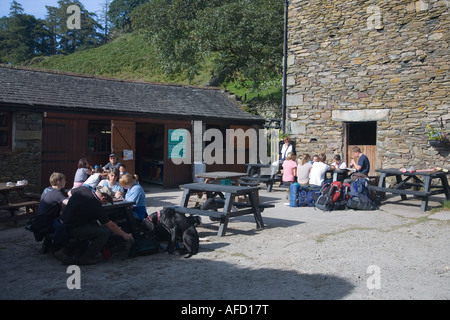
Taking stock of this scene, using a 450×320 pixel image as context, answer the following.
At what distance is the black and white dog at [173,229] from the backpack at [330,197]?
403 centimetres

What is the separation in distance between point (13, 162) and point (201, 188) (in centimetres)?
651

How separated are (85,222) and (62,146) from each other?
297 inches

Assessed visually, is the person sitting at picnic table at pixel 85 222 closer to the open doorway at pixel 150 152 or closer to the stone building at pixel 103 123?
the stone building at pixel 103 123

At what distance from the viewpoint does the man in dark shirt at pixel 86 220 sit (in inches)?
204

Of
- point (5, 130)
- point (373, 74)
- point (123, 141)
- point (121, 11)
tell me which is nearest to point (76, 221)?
point (5, 130)

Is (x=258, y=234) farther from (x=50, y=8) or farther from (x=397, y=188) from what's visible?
(x=50, y=8)

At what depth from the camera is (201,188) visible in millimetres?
7309

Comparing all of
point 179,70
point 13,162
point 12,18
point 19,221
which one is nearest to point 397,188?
point 19,221

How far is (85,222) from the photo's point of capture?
5238 millimetres

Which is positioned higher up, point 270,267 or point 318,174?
point 318,174

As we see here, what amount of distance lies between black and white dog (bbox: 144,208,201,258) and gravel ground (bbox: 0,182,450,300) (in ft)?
0.60

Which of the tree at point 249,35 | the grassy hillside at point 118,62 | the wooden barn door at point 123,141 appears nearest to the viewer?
the wooden barn door at point 123,141

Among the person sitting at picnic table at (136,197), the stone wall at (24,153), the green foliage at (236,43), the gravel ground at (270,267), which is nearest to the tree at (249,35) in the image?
the green foliage at (236,43)

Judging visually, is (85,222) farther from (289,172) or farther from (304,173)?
(289,172)
